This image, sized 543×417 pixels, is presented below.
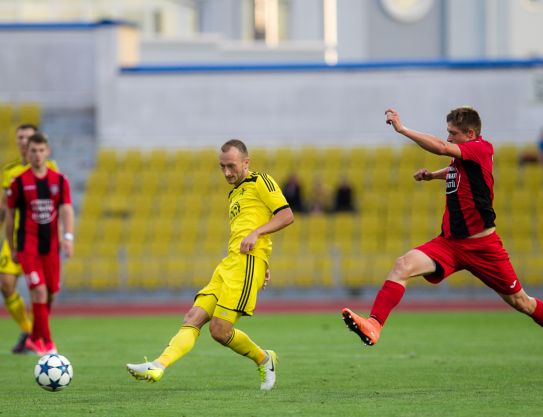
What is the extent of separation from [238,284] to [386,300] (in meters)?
1.16

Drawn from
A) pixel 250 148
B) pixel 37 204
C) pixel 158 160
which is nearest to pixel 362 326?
pixel 37 204

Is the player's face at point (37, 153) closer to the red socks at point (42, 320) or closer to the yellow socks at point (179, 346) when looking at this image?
the red socks at point (42, 320)

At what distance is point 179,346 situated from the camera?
348 inches

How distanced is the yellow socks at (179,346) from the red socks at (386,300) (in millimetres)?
1395

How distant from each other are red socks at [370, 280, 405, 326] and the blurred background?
12.9 metres

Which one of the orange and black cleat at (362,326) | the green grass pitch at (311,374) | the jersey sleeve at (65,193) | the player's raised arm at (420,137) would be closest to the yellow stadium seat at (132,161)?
the green grass pitch at (311,374)

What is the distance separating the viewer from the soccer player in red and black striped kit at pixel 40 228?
1202 centimetres

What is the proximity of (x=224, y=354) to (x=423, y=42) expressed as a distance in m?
24.1

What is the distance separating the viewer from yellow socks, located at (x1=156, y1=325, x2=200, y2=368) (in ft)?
28.6

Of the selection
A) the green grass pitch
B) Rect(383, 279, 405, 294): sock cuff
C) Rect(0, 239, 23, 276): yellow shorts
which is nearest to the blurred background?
the green grass pitch

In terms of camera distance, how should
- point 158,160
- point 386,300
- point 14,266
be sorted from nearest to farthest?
point 386,300 → point 14,266 → point 158,160

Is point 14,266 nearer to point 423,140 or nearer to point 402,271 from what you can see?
point 402,271

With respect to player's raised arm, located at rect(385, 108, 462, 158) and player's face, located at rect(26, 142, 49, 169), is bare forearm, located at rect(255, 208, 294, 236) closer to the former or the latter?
player's raised arm, located at rect(385, 108, 462, 158)

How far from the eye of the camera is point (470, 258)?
9.32m
